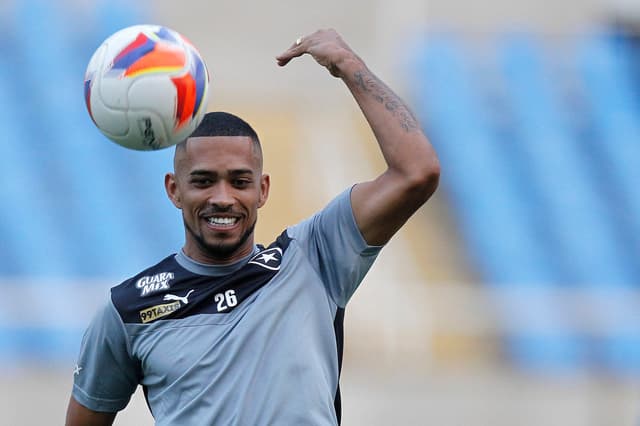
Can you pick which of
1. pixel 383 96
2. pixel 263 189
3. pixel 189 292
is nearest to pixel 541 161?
pixel 263 189

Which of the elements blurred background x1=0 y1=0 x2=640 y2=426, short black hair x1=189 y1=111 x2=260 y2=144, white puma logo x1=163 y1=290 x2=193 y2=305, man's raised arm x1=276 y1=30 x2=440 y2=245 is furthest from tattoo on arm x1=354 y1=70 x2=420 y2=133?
blurred background x1=0 y1=0 x2=640 y2=426

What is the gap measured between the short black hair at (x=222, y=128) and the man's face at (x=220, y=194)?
24 mm

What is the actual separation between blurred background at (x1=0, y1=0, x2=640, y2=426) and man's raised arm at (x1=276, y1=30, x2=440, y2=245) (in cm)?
623

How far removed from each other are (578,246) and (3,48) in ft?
21.8

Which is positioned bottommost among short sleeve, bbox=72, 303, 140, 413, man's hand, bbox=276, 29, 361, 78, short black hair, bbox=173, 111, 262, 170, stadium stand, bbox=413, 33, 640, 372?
short sleeve, bbox=72, 303, 140, 413

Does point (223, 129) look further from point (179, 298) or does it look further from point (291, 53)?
point (179, 298)

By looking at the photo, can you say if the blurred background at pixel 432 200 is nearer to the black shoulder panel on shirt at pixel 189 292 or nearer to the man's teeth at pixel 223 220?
the black shoulder panel on shirt at pixel 189 292

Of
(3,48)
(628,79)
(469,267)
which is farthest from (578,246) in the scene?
(3,48)

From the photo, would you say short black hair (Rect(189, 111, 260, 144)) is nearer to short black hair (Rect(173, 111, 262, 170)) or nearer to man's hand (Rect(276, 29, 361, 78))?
short black hair (Rect(173, 111, 262, 170))

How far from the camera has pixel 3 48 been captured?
Answer: 13.7 meters

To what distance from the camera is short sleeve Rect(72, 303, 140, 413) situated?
177 inches

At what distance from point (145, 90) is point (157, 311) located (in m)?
0.78

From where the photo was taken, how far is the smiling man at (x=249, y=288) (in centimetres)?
422

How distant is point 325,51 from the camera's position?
443 cm
